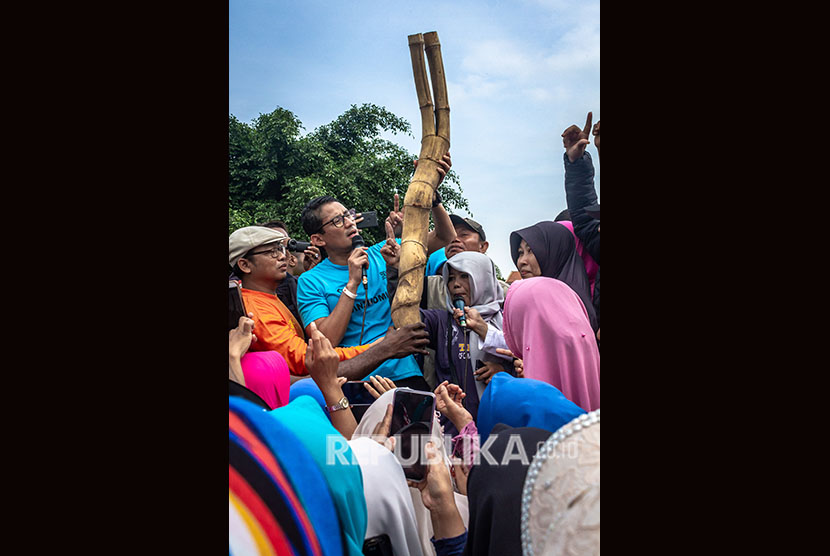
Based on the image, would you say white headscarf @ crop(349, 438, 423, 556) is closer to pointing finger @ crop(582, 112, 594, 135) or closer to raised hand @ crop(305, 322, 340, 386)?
raised hand @ crop(305, 322, 340, 386)

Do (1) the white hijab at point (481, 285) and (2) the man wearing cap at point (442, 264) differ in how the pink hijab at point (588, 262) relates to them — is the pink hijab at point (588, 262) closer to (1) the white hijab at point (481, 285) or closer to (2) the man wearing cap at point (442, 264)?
(1) the white hijab at point (481, 285)

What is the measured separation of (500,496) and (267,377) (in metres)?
0.87

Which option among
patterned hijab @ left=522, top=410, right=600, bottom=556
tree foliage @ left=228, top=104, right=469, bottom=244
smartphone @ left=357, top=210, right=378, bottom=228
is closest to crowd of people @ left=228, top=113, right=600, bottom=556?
patterned hijab @ left=522, top=410, right=600, bottom=556

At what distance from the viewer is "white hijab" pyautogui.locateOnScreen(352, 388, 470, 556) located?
1.65 meters

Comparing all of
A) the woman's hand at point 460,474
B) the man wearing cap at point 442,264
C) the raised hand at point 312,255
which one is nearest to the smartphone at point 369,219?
the raised hand at point 312,255

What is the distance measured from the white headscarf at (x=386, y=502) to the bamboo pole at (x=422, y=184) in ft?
4.00

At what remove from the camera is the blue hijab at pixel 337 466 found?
128 cm

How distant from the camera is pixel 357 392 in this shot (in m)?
2.49

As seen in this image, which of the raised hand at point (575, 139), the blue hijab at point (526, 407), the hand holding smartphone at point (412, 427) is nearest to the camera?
the blue hijab at point (526, 407)

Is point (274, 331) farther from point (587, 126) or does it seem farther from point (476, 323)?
point (587, 126)

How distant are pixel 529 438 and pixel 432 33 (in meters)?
1.92

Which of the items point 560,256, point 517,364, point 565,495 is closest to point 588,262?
point 560,256

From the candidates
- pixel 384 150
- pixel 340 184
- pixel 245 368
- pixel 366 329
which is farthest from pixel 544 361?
pixel 340 184

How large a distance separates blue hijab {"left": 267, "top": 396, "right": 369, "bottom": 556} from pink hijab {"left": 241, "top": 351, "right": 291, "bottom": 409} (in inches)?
15.1
